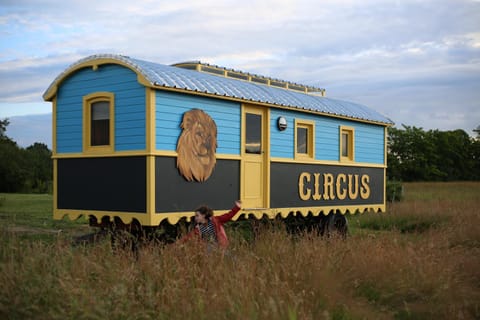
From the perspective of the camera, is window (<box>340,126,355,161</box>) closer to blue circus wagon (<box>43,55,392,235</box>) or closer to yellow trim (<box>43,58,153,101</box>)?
blue circus wagon (<box>43,55,392,235</box>)

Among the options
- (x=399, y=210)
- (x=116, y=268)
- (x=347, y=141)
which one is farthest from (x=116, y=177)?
(x=399, y=210)

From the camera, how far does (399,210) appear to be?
19.1 meters

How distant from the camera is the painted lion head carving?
10078mm

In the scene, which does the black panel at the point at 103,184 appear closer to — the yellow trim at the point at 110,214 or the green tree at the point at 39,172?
the yellow trim at the point at 110,214

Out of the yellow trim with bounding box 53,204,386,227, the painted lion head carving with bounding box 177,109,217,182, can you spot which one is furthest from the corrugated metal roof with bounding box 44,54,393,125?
the yellow trim with bounding box 53,204,386,227

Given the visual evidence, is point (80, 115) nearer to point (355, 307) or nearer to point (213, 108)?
point (213, 108)

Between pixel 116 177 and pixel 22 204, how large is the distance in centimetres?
1675

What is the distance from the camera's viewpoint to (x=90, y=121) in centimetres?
1062

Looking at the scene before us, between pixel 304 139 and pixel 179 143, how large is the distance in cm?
406

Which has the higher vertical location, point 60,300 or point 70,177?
point 70,177

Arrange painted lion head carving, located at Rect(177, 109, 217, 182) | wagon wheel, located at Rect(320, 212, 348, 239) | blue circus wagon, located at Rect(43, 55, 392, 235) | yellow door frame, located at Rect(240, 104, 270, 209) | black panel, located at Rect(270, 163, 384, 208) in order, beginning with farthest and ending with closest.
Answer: wagon wheel, located at Rect(320, 212, 348, 239)
black panel, located at Rect(270, 163, 384, 208)
yellow door frame, located at Rect(240, 104, 270, 209)
painted lion head carving, located at Rect(177, 109, 217, 182)
blue circus wagon, located at Rect(43, 55, 392, 235)

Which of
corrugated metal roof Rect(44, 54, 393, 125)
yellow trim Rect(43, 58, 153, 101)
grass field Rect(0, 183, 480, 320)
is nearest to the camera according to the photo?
grass field Rect(0, 183, 480, 320)

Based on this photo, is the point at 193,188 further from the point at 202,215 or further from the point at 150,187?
the point at 202,215

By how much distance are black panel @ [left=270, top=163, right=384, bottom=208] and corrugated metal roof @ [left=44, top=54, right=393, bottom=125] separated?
130 centimetres
